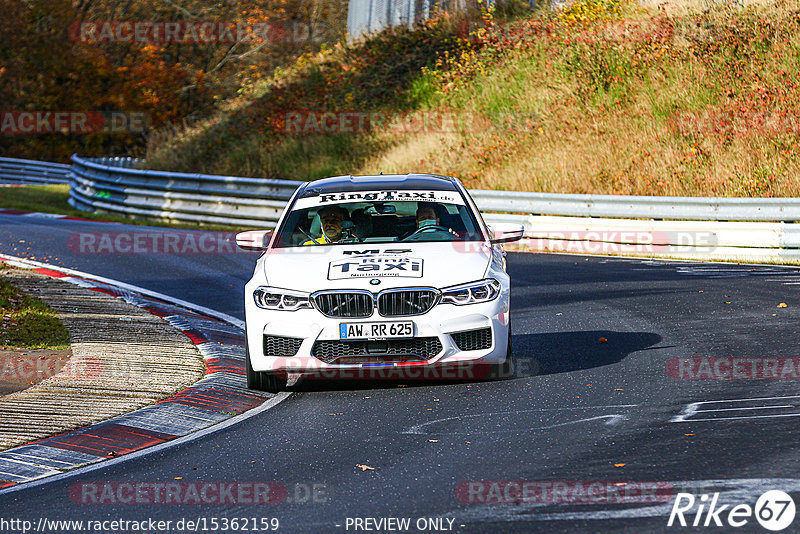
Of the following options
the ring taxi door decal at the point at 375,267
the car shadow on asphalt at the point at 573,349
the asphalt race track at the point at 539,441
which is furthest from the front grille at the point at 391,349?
the car shadow on asphalt at the point at 573,349

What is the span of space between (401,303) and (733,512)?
12.5 feet

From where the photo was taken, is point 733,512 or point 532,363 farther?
point 532,363

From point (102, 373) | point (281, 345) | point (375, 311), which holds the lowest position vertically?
point (102, 373)

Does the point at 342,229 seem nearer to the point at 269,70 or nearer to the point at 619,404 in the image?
the point at 619,404

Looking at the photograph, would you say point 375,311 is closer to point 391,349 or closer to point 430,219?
point 391,349

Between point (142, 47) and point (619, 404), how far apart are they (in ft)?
163

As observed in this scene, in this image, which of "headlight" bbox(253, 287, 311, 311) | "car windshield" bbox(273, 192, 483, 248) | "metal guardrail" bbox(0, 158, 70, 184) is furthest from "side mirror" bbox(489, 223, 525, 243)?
"metal guardrail" bbox(0, 158, 70, 184)

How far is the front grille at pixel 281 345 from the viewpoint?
8.66m

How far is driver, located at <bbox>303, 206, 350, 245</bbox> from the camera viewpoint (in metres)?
9.89

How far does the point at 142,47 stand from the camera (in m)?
54.3

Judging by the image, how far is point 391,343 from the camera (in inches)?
338

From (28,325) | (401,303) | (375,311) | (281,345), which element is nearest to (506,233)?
(401,303)

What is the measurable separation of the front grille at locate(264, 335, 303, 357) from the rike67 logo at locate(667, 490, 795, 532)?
3848 mm

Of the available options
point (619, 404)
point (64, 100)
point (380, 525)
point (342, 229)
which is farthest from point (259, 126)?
point (380, 525)
